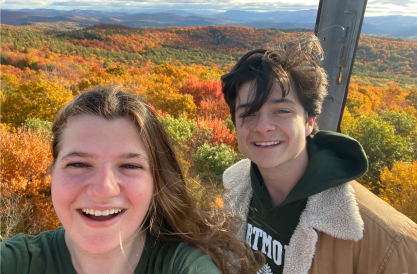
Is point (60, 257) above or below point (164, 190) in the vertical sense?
below

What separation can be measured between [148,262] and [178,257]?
0.54 ft

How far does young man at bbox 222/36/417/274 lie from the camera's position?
4.74 feet

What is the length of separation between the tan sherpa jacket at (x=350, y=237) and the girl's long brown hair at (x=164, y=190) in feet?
1.01

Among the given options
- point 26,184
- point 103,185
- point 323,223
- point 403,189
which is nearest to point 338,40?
point 323,223

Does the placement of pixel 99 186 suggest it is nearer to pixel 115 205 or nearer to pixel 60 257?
pixel 115 205

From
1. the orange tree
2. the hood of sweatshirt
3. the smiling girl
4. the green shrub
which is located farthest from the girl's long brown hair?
the orange tree

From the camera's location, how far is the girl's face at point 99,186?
1.15 meters

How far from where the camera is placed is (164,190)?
149 centimetres

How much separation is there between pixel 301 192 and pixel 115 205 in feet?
3.70

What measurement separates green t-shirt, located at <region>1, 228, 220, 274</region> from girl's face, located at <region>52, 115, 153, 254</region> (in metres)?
0.19

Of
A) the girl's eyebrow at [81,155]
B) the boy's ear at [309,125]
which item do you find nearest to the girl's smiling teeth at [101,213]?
the girl's eyebrow at [81,155]

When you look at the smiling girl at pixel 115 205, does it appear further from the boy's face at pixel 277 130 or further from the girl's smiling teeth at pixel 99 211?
the boy's face at pixel 277 130

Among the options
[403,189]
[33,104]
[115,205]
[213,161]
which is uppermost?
[115,205]

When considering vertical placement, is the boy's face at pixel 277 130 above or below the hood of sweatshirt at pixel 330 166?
above
